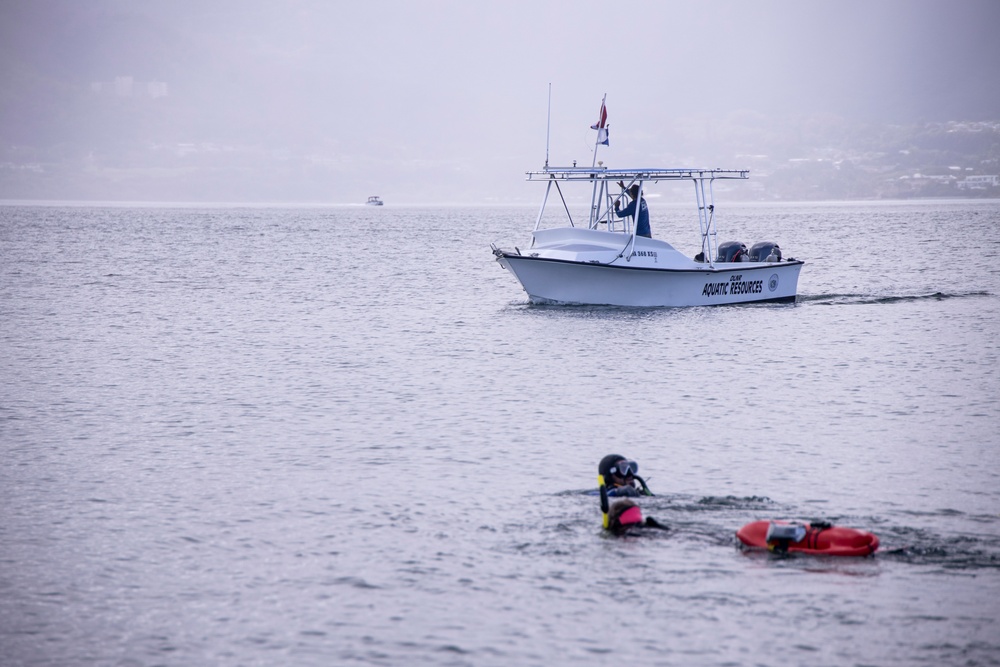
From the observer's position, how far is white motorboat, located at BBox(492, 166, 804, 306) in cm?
3278

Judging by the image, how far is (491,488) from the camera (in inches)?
617

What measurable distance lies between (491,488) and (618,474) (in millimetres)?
2237

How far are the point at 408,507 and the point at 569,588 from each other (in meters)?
3.62

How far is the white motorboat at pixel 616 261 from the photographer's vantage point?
32.8 m

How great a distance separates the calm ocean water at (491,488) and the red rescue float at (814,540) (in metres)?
0.17

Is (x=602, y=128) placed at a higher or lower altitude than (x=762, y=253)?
higher

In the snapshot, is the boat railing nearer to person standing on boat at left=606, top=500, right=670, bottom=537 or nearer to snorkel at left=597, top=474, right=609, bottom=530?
snorkel at left=597, top=474, right=609, bottom=530

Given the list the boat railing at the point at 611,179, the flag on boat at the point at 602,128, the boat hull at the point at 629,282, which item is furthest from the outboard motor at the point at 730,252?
the flag on boat at the point at 602,128

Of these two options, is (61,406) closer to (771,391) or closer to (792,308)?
(771,391)

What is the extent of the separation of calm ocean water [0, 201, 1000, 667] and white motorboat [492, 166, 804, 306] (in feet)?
2.33

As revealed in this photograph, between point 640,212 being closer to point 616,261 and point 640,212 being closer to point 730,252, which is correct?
point 616,261

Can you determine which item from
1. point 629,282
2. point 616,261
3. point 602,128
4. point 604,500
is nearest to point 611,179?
point 602,128

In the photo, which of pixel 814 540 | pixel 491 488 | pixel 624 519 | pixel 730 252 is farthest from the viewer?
pixel 730 252

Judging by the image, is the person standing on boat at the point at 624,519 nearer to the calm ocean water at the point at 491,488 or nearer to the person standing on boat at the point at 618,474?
the calm ocean water at the point at 491,488
